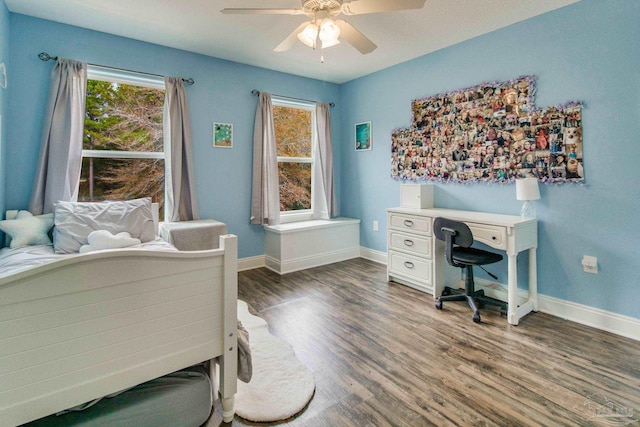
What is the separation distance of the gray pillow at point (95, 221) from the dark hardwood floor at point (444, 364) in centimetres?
114

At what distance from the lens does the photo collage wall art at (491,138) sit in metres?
2.56

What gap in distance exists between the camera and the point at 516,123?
281cm

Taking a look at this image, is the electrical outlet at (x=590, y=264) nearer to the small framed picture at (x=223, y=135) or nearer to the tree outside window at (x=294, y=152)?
the tree outside window at (x=294, y=152)

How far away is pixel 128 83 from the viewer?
3188 millimetres

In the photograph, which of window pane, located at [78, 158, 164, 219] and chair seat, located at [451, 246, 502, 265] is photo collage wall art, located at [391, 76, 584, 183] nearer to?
chair seat, located at [451, 246, 502, 265]

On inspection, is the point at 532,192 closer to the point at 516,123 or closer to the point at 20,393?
the point at 516,123

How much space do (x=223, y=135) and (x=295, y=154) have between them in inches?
40.9

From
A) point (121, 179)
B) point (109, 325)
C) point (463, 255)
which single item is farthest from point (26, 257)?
point (463, 255)

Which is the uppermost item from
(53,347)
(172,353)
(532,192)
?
(532,192)

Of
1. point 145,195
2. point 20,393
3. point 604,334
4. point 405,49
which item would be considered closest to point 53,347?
point 20,393

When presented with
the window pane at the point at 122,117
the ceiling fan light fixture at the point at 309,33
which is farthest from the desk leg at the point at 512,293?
the window pane at the point at 122,117

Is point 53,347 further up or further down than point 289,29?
further down

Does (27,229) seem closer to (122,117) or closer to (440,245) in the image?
(122,117)

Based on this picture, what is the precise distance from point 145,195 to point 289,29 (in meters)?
2.15
